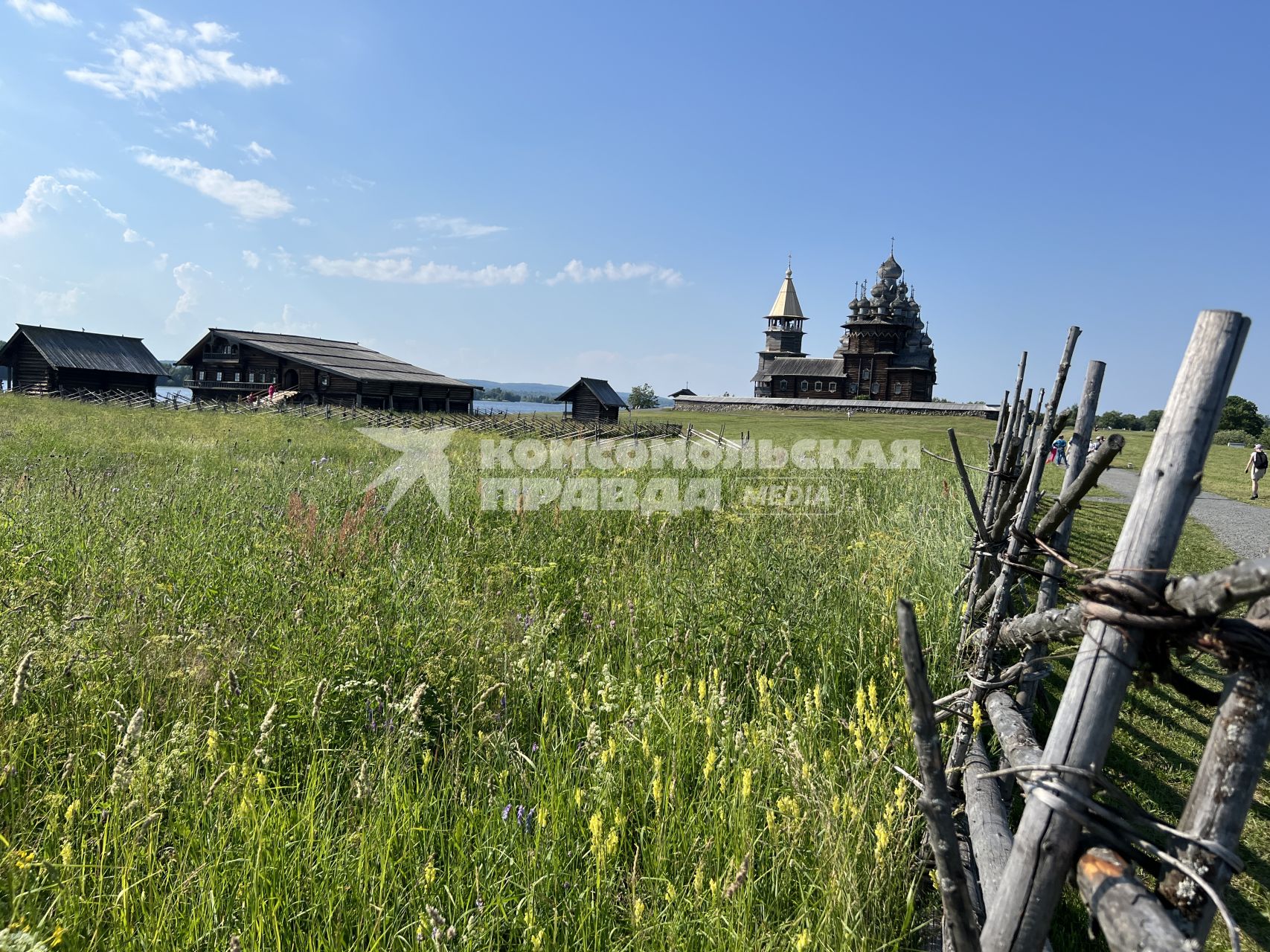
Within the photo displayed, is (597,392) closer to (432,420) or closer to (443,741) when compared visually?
(432,420)

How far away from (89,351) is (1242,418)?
88.3 m

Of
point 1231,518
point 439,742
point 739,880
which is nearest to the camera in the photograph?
point 739,880

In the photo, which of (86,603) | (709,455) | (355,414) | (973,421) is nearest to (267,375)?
(355,414)

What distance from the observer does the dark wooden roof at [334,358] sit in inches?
1490

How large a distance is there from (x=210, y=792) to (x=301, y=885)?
543mm

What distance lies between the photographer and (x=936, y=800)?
153 centimetres

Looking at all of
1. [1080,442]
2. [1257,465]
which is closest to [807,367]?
[1257,465]

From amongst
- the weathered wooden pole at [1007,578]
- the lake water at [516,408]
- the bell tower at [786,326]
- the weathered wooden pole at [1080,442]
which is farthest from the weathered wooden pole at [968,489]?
the bell tower at [786,326]

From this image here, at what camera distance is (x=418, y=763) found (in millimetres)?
3475

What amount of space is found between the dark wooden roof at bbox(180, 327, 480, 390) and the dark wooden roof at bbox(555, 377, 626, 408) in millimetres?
6111

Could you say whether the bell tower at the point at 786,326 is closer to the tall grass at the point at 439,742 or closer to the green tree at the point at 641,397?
the green tree at the point at 641,397

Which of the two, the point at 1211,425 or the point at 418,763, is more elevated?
the point at 1211,425

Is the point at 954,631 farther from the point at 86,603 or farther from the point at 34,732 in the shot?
the point at 86,603

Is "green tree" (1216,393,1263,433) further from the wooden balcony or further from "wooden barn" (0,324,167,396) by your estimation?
"wooden barn" (0,324,167,396)
